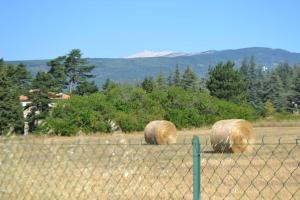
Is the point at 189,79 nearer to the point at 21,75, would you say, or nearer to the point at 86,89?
the point at 86,89

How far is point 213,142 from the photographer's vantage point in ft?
70.2

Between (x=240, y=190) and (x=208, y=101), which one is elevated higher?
(x=240, y=190)

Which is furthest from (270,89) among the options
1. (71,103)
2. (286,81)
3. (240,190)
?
(240,190)

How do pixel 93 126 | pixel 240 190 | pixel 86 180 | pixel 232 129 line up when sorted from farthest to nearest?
pixel 93 126 → pixel 232 129 → pixel 240 190 → pixel 86 180

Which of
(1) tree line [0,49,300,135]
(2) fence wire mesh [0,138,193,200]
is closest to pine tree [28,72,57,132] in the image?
(1) tree line [0,49,300,135]

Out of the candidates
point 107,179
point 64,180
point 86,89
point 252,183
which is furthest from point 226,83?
point 64,180

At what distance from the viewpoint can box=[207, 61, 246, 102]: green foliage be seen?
7656 centimetres

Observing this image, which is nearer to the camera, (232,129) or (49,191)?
(49,191)

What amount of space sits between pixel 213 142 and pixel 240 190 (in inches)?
416

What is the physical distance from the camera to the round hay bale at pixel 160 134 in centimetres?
2809

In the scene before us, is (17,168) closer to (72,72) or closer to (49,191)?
(49,191)

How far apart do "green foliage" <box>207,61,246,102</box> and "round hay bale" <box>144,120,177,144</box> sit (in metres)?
48.3

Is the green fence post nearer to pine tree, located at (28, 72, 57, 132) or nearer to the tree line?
the tree line

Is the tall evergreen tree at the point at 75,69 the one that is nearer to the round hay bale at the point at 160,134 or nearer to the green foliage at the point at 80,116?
the green foliage at the point at 80,116
